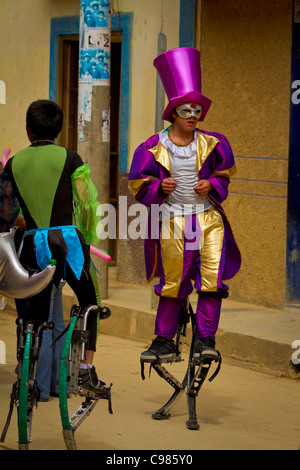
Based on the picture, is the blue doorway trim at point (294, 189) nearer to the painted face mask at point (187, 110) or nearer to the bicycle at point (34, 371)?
the painted face mask at point (187, 110)

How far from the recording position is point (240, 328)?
27.9 feet

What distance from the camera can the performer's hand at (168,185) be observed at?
639 centimetres

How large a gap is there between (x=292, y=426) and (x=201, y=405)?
0.74 metres

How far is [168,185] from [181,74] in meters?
0.69

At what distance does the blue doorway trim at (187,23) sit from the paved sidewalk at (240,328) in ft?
8.15

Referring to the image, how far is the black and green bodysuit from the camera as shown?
575cm

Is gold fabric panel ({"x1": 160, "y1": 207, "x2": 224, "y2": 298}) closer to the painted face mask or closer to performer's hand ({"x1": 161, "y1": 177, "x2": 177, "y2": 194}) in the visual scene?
performer's hand ({"x1": 161, "y1": 177, "x2": 177, "y2": 194})

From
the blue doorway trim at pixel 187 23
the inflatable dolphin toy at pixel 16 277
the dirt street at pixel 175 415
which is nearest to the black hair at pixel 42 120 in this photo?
the inflatable dolphin toy at pixel 16 277

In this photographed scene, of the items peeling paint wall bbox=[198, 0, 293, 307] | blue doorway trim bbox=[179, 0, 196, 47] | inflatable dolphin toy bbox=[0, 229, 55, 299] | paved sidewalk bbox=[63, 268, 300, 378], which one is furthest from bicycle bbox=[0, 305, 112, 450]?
blue doorway trim bbox=[179, 0, 196, 47]

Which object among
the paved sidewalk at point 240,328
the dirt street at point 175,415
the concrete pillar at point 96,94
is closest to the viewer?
the dirt street at point 175,415

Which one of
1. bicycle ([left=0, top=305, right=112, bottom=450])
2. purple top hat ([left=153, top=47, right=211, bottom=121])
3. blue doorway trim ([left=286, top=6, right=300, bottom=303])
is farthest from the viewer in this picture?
blue doorway trim ([left=286, top=6, right=300, bottom=303])

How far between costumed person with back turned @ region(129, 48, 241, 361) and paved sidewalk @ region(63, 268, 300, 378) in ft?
5.24

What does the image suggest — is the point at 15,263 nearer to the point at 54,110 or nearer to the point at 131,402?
the point at 54,110
